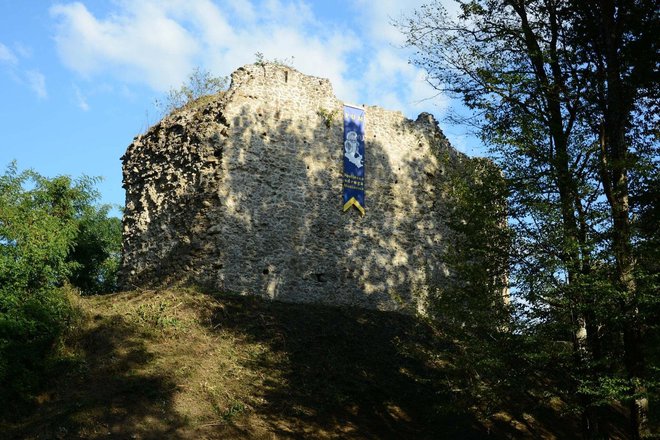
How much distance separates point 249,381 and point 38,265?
6.08 m

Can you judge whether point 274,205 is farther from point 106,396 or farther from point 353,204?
point 106,396

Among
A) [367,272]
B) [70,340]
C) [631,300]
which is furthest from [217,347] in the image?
[631,300]

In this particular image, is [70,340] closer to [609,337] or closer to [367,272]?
[367,272]

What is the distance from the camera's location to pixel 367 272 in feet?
51.9

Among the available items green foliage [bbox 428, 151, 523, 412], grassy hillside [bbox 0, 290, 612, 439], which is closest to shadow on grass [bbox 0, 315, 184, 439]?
grassy hillside [bbox 0, 290, 612, 439]

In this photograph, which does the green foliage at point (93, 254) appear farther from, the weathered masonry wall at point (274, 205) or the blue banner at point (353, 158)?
the blue banner at point (353, 158)

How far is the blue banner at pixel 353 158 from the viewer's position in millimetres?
16156

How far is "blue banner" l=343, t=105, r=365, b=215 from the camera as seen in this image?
16.2m

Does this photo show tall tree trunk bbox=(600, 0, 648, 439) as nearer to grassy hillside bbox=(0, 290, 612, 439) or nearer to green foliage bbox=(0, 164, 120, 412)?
grassy hillside bbox=(0, 290, 612, 439)

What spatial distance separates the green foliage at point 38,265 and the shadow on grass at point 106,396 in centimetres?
57

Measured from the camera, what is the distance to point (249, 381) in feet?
36.3

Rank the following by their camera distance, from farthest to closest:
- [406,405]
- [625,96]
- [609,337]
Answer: [406,405]
[625,96]
[609,337]

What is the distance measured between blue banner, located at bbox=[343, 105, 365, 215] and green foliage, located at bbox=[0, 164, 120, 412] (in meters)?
7.04

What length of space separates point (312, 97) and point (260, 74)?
4.81 feet
